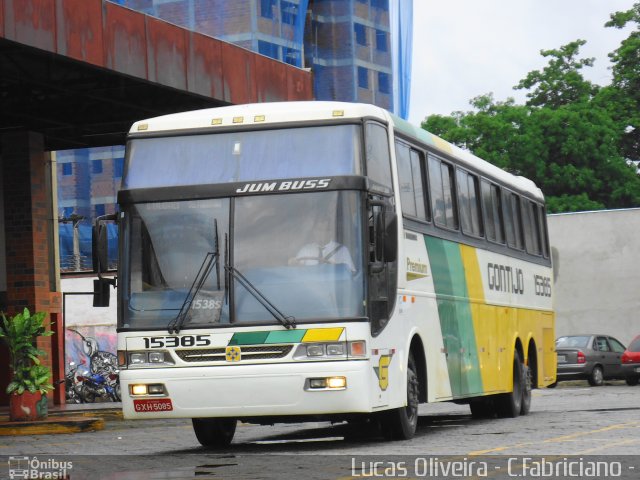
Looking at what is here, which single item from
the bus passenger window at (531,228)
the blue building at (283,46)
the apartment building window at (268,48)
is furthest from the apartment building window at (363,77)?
the bus passenger window at (531,228)

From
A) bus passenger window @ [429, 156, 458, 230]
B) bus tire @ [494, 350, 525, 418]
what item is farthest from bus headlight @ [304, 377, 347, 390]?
bus tire @ [494, 350, 525, 418]

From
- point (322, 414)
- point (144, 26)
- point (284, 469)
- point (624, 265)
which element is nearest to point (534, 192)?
point (144, 26)

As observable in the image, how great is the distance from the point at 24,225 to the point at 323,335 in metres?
13.7

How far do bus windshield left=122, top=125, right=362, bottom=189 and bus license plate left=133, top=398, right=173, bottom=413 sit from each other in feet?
7.21

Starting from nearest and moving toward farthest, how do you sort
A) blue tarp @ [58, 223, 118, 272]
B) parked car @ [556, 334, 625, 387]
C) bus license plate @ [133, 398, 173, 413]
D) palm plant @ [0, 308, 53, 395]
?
bus license plate @ [133, 398, 173, 413] → palm plant @ [0, 308, 53, 395] → parked car @ [556, 334, 625, 387] → blue tarp @ [58, 223, 118, 272]

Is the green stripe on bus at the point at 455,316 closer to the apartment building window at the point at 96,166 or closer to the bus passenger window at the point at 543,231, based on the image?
the bus passenger window at the point at 543,231

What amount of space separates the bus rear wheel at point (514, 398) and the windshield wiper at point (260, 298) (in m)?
7.97

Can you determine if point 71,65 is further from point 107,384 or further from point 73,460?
point 107,384

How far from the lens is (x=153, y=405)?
1430cm

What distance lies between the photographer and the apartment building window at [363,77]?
7806cm

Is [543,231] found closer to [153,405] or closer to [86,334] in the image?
[153,405]

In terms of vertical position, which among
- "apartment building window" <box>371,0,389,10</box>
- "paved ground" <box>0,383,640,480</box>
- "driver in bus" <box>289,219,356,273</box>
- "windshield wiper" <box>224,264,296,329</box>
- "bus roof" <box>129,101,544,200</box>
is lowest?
"paved ground" <box>0,383,640,480</box>

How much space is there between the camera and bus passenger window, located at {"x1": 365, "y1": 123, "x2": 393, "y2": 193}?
14.7 m

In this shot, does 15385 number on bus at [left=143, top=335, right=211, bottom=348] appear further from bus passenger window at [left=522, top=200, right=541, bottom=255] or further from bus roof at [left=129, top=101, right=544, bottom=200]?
bus passenger window at [left=522, top=200, right=541, bottom=255]
